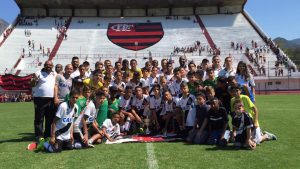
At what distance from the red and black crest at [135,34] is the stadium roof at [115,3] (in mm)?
3706

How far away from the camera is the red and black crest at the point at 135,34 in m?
45.5

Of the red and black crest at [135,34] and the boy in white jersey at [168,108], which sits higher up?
the red and black crest at [135,34]

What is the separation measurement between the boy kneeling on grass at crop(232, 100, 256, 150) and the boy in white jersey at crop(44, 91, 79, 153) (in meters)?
3.15

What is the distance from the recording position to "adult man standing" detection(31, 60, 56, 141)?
7773 millimetres

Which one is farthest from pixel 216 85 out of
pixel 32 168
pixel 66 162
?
pixel 32 168

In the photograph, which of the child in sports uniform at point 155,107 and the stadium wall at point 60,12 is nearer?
the child in sports uniform at point 155,107

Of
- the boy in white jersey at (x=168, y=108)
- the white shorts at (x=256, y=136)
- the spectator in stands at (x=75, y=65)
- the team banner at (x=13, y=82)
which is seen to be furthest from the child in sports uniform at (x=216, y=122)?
the team banner at (x=13, y=82)

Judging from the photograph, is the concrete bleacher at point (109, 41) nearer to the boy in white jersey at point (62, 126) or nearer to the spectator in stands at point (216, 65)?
the spectator in stands at point (216, 65)

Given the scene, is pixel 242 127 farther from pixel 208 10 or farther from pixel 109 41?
pixel 208 10

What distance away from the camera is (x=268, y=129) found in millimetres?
9211

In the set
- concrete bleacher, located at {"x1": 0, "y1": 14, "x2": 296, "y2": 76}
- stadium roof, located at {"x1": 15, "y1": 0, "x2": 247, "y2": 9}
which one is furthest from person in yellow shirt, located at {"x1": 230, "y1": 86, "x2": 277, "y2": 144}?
stadium roof, located at {"x1": 15, "y1": 0, "x2": 247, "y2": 9}

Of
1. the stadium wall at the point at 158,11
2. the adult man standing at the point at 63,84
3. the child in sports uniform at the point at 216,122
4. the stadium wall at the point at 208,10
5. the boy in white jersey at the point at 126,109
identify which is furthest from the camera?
the stadium wall at the point at 208,10

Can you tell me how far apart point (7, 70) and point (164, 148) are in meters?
35.1

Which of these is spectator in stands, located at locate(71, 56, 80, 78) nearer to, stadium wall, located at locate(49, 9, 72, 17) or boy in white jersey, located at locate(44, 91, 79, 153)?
boy in white jersey, located at locate(44, 91, 79, 153)
